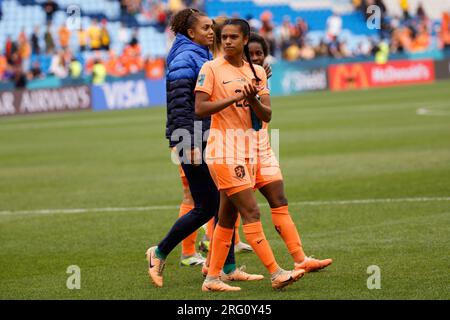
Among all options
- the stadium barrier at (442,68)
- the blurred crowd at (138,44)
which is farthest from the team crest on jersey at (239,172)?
the stadium barrier at (442,68)

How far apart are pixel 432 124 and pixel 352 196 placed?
36.4ft

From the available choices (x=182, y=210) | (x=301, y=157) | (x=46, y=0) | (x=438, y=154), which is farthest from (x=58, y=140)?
(x=46, y=0)

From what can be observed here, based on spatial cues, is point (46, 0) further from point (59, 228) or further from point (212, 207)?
point (212, 207)

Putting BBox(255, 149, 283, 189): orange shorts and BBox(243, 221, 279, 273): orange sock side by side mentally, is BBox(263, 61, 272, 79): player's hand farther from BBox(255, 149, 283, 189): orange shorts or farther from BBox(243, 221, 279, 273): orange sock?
BBox(243, 221, 279, 273): orange sock

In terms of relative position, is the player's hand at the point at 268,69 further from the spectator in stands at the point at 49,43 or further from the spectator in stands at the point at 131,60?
the spectator in stands at the point at 131,60

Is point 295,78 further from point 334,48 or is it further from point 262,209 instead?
point 262,209

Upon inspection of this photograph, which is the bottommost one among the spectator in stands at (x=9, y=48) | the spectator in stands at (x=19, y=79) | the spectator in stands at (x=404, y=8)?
the spectator in stands at (x=19, y=79)

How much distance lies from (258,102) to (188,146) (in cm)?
103

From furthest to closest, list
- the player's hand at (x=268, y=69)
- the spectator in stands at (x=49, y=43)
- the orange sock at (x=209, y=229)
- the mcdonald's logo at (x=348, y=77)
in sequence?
the mcdonald's logo at (x=348, y=77) → the spectator in stands at (x=49, y=43) → the orange sock at (x=209, y=229) → the player's hand at (x=268, y=69)

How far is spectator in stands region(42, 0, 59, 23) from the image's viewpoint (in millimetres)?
41812

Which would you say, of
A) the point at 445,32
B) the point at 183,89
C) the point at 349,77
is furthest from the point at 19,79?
the point at 183,89

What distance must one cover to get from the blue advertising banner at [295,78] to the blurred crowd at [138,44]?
77.3 inches

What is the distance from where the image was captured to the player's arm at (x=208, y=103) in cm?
743

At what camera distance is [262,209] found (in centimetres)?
1256
